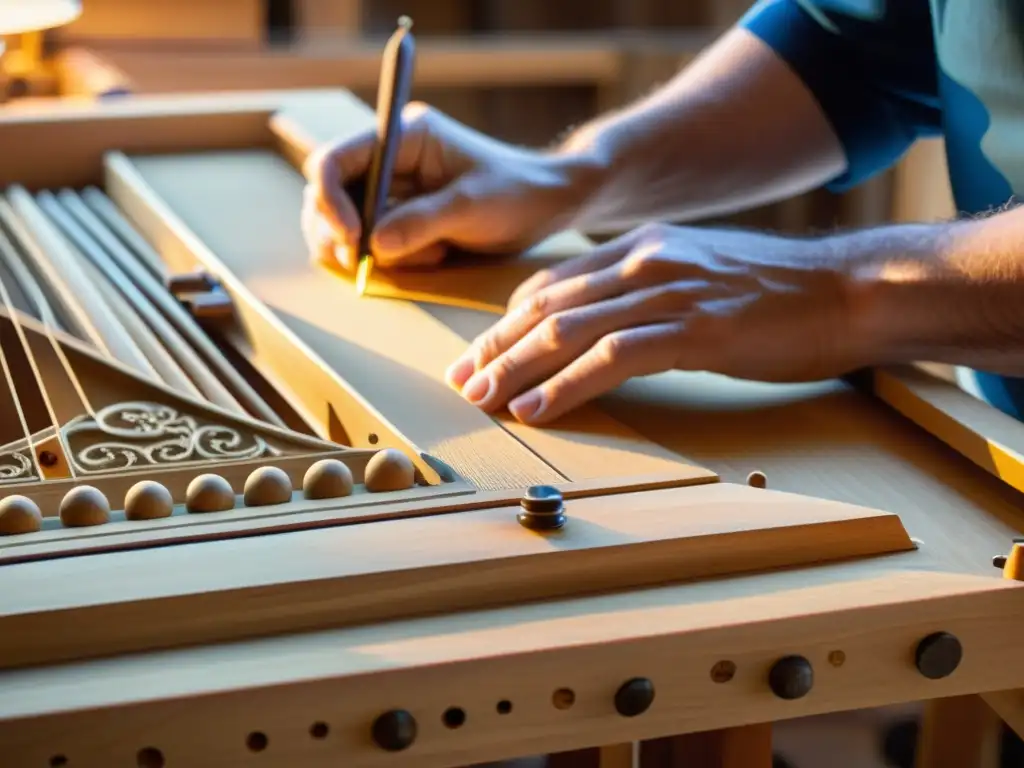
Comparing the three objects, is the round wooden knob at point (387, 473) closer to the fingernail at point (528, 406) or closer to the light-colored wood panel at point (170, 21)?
the fingernail at point (528, 406)

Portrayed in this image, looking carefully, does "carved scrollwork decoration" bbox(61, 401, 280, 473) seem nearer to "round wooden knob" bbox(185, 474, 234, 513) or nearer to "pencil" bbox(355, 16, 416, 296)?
"round wooden knob" bbox(185, 474, 234, 513)

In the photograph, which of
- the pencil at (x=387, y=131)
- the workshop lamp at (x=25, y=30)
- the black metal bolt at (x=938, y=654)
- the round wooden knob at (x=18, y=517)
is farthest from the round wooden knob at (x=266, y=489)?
the workshop lamp at (x=25, y=30)

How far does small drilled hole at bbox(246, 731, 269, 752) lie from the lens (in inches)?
23.2

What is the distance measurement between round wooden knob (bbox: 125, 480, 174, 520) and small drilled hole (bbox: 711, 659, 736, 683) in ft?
0.98

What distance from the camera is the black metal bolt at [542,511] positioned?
71cm

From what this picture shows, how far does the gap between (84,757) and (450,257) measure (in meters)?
0.78

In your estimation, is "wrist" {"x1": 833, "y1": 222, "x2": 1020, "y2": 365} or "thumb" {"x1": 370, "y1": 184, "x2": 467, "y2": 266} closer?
"wrist" {"x1": 833, "y1": 222, "x2": 1020, "y2": 365}

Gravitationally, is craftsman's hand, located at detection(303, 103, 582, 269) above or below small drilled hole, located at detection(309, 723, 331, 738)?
above

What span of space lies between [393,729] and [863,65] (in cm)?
103

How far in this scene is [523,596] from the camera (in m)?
0.68

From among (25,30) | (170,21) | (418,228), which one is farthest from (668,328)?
(170,21)

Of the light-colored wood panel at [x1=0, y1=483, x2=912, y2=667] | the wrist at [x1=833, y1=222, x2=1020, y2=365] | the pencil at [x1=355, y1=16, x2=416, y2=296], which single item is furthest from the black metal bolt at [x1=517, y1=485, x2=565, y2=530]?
the pencil at [x1=355, y1=16, x2=416, y2=296]

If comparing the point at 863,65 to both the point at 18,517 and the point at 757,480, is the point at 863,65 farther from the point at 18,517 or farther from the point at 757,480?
the point at 18,517

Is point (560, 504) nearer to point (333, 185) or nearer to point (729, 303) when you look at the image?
point (729, 303)
